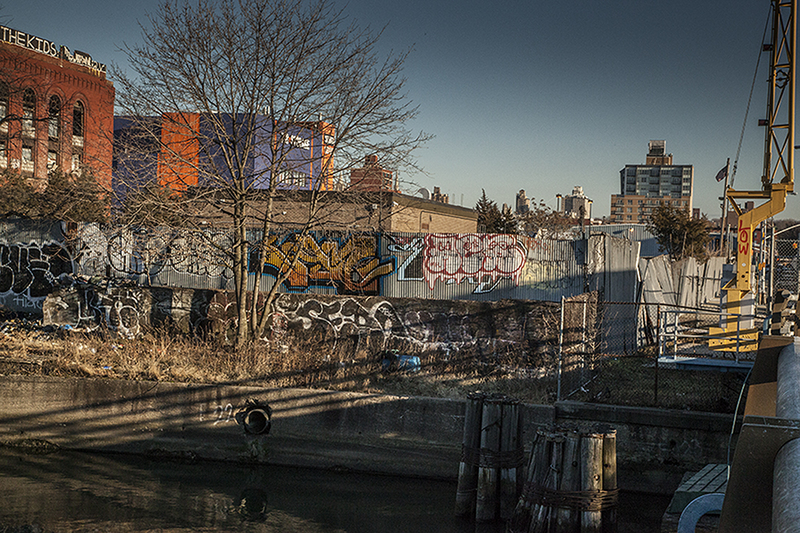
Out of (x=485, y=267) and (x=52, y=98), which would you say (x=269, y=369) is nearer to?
(x=485, y=267)

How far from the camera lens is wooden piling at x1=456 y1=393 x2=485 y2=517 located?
1018 cm

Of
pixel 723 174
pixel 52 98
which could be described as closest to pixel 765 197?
pixel 723 174

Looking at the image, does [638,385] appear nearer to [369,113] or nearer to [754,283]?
[754,283]

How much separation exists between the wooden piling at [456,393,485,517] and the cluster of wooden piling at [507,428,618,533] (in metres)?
1.43

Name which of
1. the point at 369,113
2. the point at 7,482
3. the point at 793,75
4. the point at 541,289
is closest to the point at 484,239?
the point at 541,289

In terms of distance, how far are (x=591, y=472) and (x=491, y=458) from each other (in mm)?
1771

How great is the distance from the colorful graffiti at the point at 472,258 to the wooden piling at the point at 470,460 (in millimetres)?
11152

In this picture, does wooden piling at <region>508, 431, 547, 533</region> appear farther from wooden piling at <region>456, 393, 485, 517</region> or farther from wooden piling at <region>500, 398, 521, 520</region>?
wooden piling at <region>456, 393, 485, 517</region>

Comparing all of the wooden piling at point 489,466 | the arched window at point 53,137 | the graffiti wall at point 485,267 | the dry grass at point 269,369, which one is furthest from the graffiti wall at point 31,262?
the arched window at point 53,137

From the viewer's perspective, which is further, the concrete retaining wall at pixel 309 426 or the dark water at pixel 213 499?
the concrete retaining wall at pixel 309 426

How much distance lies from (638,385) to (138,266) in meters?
15.8

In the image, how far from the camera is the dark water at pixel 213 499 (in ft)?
33.2

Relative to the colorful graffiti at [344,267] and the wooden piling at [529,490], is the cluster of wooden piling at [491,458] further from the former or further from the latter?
the colorful graffiti at [344,267]

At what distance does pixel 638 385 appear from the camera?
14562 millimetres
